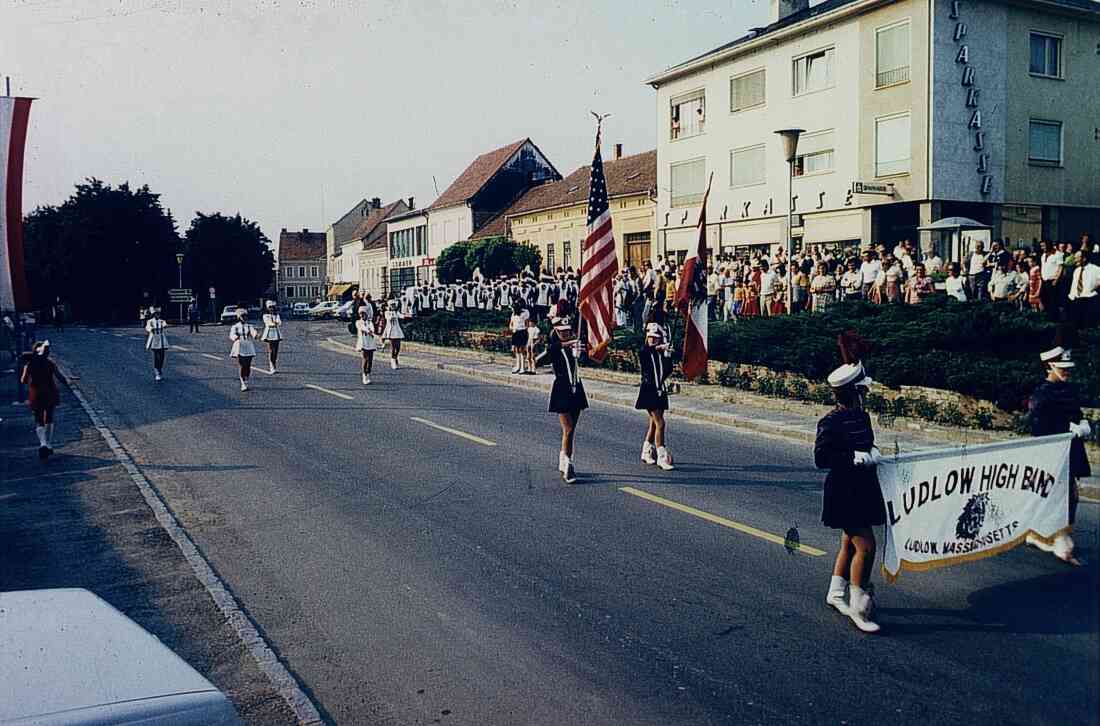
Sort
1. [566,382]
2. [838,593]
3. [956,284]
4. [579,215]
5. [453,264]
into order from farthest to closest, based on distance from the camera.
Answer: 1. [453,264]
2. [579,215]
3. [956,284]
4. [566,382]
5. [838,593]

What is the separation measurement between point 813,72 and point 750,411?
67.3 feet

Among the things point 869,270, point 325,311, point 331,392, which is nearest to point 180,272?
point 325,311

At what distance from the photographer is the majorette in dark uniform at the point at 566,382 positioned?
36.5ft

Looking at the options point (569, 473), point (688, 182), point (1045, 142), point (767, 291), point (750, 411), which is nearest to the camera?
point (569, 473)

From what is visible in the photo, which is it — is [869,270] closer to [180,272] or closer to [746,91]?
[746,91]

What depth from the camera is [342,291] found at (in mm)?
83875

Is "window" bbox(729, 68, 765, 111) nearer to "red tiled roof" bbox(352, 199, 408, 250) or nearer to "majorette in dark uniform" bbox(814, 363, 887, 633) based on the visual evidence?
"majorette in dark uniform" bbox(814, 363, 887, 633)

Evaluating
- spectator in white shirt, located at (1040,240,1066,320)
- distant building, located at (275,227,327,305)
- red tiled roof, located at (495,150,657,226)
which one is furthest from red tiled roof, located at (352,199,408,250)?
spectator in white shirt, located at (1040,240,1066,320)

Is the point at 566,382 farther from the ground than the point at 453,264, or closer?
closer

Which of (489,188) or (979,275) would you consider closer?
(979,275)

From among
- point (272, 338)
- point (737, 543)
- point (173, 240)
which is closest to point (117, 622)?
point (737, 543)

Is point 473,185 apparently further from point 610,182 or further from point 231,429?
point 231,429

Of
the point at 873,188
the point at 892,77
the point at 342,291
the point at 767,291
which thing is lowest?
the point at 767,291

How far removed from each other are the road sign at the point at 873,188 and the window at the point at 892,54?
125 inches
